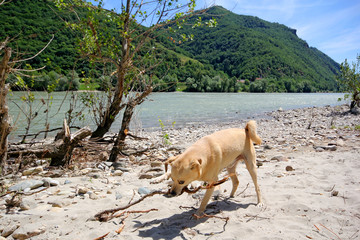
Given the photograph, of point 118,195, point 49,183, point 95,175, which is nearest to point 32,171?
point 49,183

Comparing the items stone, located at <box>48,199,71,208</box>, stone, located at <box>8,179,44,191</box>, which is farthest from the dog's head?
A: stone, located at <box>8,179,44,191</box>

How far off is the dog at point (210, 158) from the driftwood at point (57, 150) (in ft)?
12.1

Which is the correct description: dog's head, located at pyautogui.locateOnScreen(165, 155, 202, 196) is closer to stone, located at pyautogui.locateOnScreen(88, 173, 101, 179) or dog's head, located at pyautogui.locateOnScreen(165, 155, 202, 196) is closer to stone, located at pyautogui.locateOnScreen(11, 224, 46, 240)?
stone, located at pyautogui.locateOnScreen(11, 224, 46, 240)

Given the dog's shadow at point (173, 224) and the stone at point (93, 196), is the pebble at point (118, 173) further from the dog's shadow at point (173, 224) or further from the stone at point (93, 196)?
the dog's shadow at point (173, 224)

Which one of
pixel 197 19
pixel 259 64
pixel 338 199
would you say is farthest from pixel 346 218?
pixel 259 64

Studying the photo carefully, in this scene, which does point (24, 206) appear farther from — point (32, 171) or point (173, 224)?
point (173, 224)

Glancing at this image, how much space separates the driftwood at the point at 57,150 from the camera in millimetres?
5980

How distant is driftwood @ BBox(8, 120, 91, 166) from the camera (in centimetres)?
598

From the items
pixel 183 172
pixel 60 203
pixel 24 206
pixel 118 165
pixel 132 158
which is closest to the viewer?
pixel 183 172

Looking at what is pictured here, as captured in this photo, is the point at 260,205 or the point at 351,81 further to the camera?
the point at 351,81

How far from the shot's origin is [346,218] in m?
3.54

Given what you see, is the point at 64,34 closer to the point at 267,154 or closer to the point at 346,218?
the point at 267,154

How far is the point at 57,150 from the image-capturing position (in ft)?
19.8

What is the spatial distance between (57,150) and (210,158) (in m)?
4.44
